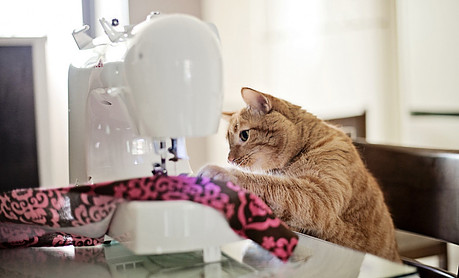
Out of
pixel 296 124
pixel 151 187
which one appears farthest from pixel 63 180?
pixel 151 187

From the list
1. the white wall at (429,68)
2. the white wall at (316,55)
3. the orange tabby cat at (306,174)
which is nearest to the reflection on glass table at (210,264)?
the orange tabby cat at (306,174)

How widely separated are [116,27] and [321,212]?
1.51 ft

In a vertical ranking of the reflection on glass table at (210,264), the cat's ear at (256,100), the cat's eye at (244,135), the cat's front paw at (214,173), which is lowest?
the reflection on glass table at (210,264)

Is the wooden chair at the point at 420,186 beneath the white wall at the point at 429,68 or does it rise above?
beneath

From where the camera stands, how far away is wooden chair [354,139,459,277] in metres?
1.29

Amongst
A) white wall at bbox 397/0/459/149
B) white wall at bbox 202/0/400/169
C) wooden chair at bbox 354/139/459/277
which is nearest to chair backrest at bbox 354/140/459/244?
wooden chair at bbox 354/139/459/277

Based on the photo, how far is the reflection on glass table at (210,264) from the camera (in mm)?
728

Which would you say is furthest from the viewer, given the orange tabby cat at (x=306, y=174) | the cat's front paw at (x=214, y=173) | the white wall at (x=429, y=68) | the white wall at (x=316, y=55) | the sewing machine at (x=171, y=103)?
the white wall at (x=429, y=68)

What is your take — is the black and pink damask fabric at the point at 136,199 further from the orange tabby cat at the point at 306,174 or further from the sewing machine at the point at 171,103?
the orange tabby cat at the point at 306,174

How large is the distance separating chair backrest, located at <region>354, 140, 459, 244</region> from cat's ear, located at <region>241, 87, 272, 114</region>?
0.37 m

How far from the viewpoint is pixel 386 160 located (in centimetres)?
149

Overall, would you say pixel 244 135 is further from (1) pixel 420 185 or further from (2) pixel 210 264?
(2) pixel 210 264

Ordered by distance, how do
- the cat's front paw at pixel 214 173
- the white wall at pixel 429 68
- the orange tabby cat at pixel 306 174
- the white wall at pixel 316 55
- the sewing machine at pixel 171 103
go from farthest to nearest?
the white wall at pixel 429 68 < the white wall at pixel 316 55 < the orange tabby cat at pixel 306 174 < the cat's front paw at pixel 214 173 < the sewing machine at pixel 171 103

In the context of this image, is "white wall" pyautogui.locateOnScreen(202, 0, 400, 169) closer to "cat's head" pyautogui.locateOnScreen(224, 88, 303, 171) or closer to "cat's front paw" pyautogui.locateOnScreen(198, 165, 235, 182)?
"cat's head" pyautogui.locateOnScreen(224, 88, 303, 171)
